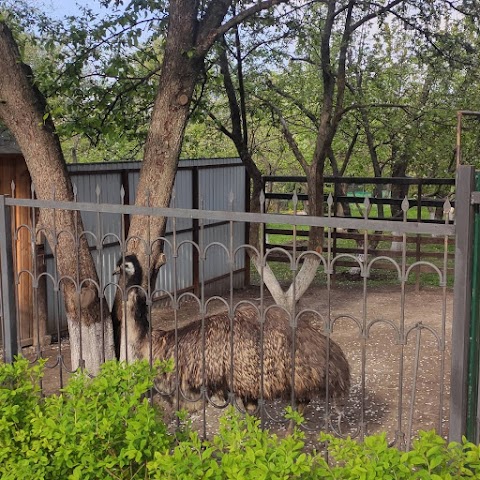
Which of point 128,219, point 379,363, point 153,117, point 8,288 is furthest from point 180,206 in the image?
point 8,288

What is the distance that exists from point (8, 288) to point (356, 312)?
7157 millimetres

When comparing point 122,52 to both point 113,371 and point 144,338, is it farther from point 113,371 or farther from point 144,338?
point 113,371

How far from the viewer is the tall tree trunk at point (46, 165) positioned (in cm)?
609

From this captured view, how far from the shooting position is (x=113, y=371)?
12.2 feet

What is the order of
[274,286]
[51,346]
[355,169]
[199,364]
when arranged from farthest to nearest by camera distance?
[355,169] → [274,286] → [51,346] → [199,364]

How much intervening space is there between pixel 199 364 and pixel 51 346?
157 inches

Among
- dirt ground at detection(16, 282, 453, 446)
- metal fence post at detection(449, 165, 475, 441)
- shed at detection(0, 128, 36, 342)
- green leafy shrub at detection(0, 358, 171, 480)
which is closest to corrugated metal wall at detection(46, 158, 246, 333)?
shed at detection(0, 128, 36, 342)

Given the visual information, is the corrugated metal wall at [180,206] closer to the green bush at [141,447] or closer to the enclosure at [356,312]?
the enclosure at [356,312]

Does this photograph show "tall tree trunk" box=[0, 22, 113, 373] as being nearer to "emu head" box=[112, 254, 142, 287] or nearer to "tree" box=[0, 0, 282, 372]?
"tree" box=[0, 0, 282, 372]

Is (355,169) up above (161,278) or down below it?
above

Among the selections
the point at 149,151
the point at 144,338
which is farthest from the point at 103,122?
the point at 144,338

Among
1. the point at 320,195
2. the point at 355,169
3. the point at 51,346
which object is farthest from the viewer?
the point at 355,169

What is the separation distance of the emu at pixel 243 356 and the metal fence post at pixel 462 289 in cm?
223

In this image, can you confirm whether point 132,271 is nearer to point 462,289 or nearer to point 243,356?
point 243,356
